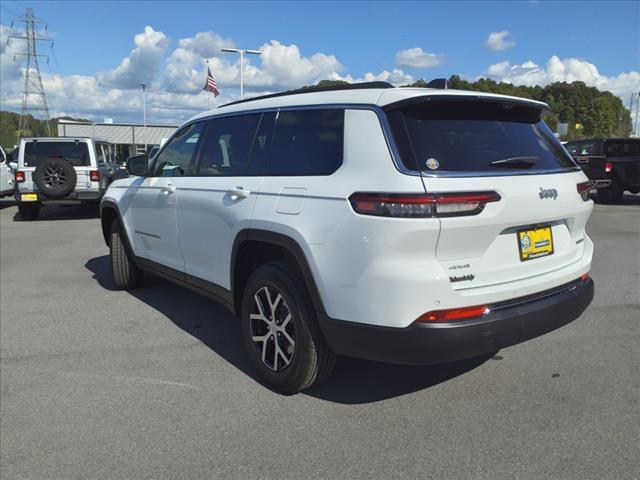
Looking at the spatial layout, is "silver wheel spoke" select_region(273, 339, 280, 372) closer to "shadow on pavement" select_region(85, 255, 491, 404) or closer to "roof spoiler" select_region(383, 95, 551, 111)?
"shadow on pavement" select_region(85, 255, 491, 404)

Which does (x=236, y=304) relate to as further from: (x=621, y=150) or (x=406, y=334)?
(x=621, y=150)

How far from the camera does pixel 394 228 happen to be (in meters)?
2.63

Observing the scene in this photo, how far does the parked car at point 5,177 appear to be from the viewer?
14706 mm

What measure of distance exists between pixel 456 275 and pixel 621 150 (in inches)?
579

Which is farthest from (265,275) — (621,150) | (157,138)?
(157,138)

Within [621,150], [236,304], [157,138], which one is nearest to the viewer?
[236,304]

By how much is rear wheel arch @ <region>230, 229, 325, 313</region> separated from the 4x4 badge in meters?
1.35

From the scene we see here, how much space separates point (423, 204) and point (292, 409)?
1.50m

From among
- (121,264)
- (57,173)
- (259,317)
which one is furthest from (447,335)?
(57,173)

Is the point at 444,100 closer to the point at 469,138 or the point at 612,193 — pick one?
the point at 469,138

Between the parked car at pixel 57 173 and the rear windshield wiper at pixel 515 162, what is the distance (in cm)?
1062

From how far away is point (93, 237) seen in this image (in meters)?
10.3

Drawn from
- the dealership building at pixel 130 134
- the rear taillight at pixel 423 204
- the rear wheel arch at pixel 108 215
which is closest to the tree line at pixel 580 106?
the dealership building at pixel 130 134

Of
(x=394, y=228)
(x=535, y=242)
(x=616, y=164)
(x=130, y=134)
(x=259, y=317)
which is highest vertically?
(x=130, y=134)
